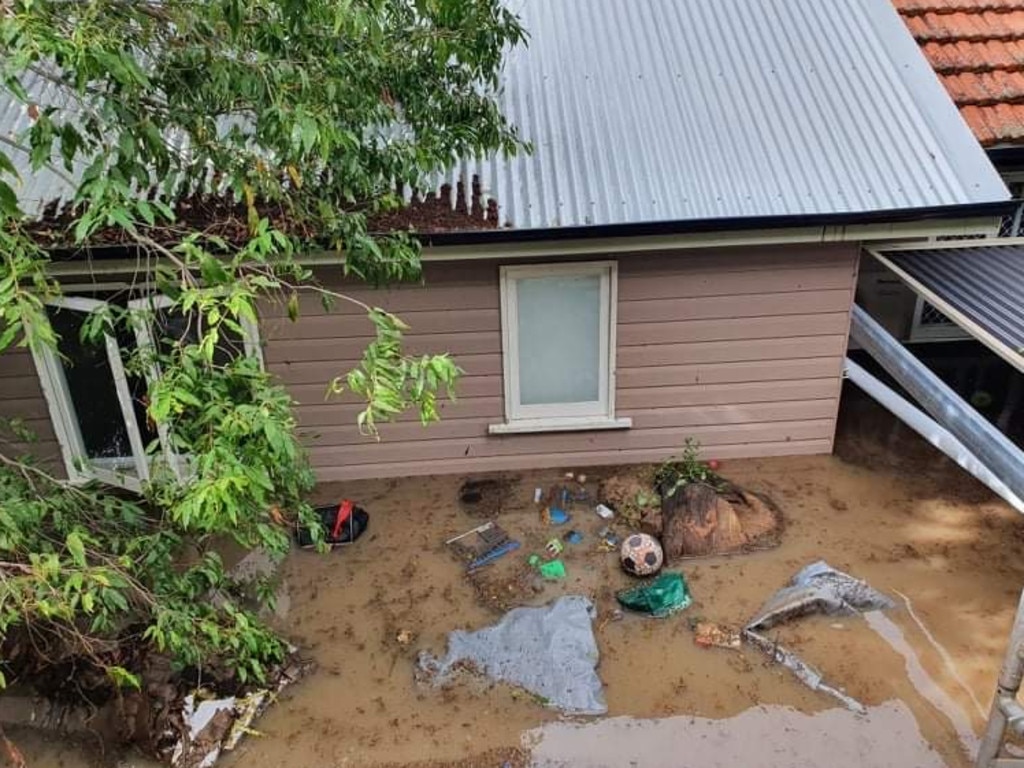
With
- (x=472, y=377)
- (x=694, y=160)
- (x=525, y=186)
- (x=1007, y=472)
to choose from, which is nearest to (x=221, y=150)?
(x=525, y=186)

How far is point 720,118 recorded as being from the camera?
18.7 ft

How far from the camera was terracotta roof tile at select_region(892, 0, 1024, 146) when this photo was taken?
5926 millimetres

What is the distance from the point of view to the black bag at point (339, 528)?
212 inches

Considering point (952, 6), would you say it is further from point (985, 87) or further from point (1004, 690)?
point (1004, 690)

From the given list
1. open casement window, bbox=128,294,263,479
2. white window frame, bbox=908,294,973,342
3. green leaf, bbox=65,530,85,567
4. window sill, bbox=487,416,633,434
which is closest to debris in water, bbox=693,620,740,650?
window sill, bbox=487,416,633,434

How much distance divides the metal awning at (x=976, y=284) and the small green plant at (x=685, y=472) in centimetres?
200

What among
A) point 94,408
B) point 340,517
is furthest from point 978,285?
point 94,408

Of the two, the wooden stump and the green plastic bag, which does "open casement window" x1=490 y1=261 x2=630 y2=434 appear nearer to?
the wooden stump

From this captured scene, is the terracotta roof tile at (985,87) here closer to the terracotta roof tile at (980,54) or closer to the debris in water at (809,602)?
the terracotta roof tile at (980,54)

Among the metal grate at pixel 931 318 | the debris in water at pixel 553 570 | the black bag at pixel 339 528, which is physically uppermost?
A: the metal grate at pixel 931 318

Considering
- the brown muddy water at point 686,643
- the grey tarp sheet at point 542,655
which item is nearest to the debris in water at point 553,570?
the brown muddy water at point 686,643

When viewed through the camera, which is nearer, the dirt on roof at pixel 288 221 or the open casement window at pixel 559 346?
the dirt on roof at pixel 288 221

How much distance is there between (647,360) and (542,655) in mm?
2531

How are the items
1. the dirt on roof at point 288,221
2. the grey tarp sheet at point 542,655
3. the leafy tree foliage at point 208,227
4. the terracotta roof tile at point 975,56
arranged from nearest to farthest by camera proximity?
1. the leafy tree foliage at point 208,227
2. the grey tarp sheet at point 542,655
3. the dirt on roof at point 288,221
4. the terracotta roof tile at point 975,56
